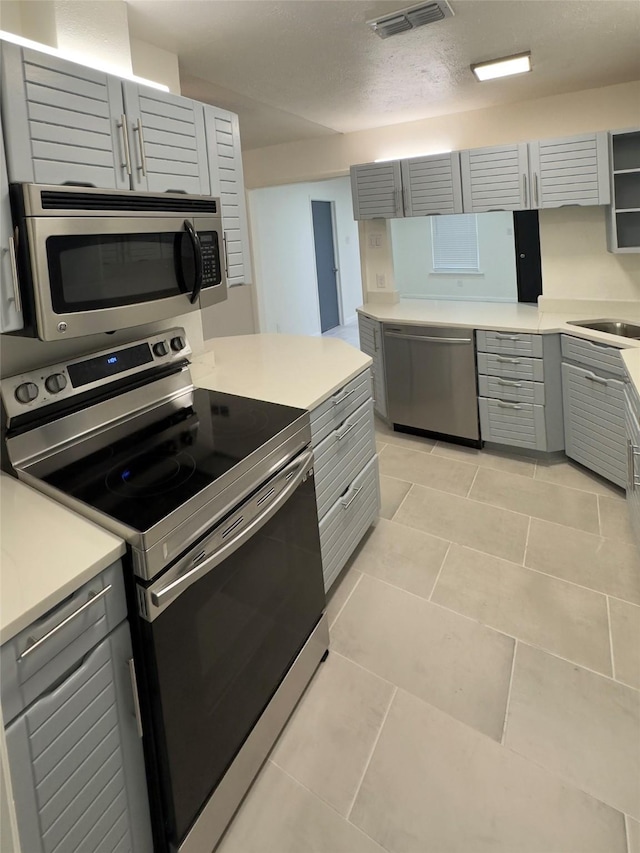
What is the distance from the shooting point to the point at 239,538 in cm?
138

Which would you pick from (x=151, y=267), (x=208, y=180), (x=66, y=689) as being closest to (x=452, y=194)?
(x=208, y=180)

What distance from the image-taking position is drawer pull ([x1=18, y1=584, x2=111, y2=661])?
92 centimetres

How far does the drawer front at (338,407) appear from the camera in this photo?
1.95 metres

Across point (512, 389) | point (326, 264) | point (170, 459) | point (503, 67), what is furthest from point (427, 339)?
point (326, 264)

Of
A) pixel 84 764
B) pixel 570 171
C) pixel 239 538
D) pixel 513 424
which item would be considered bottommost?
pixel 84 764

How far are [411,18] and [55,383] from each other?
1.98m

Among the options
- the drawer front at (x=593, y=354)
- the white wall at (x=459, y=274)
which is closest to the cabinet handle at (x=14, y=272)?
the drawer front at (x=593, y=354)

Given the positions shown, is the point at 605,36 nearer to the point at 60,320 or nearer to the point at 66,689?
the point at 60,320

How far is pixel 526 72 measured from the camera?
2.92 metres

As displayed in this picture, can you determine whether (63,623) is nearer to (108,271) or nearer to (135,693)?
(135,693)

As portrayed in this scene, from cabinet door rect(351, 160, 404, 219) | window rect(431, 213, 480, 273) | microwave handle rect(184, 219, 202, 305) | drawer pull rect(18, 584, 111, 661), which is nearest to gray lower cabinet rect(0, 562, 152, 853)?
drawer pull rect(18, 584, 111, 661)

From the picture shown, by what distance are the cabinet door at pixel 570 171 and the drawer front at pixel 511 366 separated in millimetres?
997

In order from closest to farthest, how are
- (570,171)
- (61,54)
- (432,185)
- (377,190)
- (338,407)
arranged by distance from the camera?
(61,54) → (338,407) → (570,171) → (432,185) → (377,190)

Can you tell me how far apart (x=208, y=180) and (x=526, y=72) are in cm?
212
